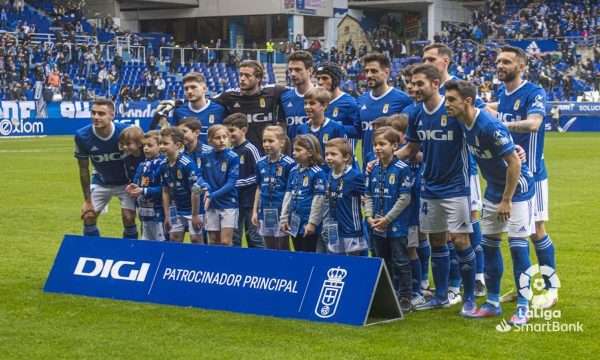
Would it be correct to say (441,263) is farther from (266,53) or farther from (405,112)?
(266,53)

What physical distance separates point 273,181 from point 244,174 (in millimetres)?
683

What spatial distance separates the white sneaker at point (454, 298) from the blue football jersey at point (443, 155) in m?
1.17

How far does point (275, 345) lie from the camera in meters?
7.21

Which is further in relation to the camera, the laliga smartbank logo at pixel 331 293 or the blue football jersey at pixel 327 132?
the blue football jersey at pixel 327 132

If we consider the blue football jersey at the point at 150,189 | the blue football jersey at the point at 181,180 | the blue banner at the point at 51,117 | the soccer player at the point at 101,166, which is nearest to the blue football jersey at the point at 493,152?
the blue football jersey at the point at 181,180

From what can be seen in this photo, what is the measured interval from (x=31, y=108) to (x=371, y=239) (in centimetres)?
3223

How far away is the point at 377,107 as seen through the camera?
30.9ft

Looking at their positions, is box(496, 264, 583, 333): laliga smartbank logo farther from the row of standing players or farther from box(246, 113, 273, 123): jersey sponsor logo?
box(246, 113, 273, 123): jersey sponsor logo

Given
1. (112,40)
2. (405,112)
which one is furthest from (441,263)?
(112,40)

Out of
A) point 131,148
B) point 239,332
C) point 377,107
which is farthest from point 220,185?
point 239,332

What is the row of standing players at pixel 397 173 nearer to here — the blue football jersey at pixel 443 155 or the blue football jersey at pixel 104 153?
the blue football jersey at pixel 443 155

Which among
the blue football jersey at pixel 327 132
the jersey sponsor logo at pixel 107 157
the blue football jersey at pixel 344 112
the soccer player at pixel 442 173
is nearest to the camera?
the soccer player at pixel 442 173

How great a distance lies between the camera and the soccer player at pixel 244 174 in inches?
386

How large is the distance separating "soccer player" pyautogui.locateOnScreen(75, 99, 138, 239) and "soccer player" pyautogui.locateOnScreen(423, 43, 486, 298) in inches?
129
